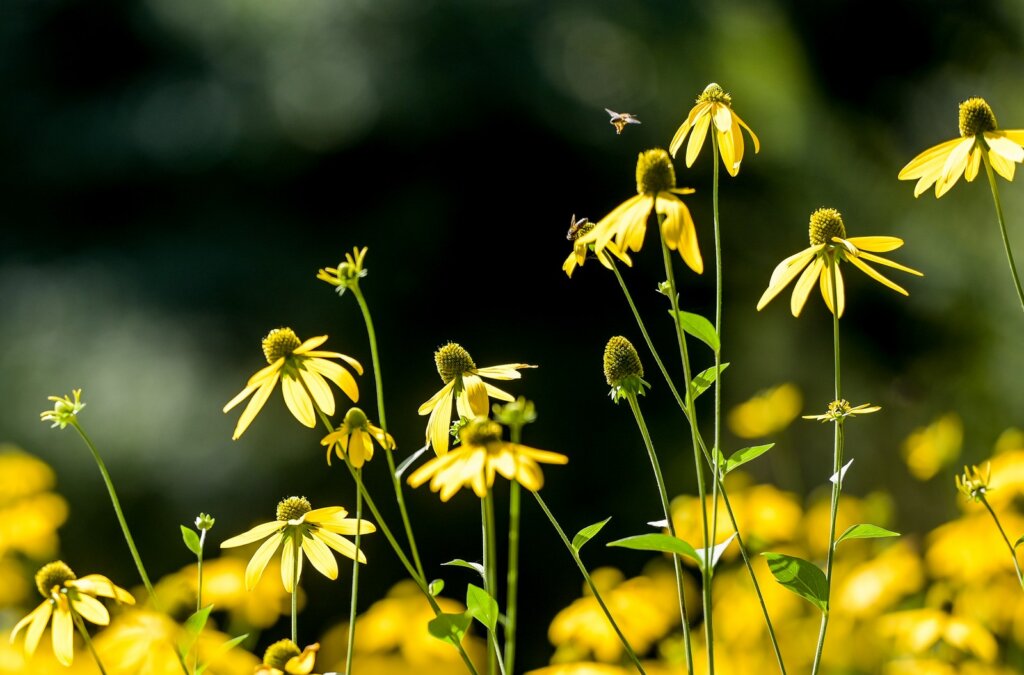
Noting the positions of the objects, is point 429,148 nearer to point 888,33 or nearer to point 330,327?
point 330,327

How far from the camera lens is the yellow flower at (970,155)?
2.12ft

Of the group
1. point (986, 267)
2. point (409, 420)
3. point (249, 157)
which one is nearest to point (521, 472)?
point (409, 420)

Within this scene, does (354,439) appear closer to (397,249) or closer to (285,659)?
(285,659)

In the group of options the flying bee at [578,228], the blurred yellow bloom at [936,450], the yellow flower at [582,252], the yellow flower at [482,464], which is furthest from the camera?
the blurred yellow bloom at [936,450]

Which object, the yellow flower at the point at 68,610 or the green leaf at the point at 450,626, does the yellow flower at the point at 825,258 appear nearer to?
the green leaf at the point at 450,626

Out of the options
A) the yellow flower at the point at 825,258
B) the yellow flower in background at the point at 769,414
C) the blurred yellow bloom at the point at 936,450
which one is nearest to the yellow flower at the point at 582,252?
the yellow flower at the point at 825,258

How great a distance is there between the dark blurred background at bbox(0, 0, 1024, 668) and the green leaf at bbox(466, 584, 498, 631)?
2.01m

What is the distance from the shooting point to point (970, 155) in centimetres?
69

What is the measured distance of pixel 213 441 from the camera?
2.58 m

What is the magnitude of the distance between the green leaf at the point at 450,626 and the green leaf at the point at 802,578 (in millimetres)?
180

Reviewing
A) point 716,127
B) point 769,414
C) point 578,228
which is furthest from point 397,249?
point 716,127

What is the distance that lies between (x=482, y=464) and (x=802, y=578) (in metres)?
0.22

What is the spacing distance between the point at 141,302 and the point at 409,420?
2.60 ft

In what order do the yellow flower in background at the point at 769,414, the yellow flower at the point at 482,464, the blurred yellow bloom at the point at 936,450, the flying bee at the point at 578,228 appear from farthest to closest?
the yellow flower in background at the point at 769,414 < the blurred yellow bloom at the point at 936,450 < the flying bee at the point at 578,228 < the yellow flower at the point at 482,464
